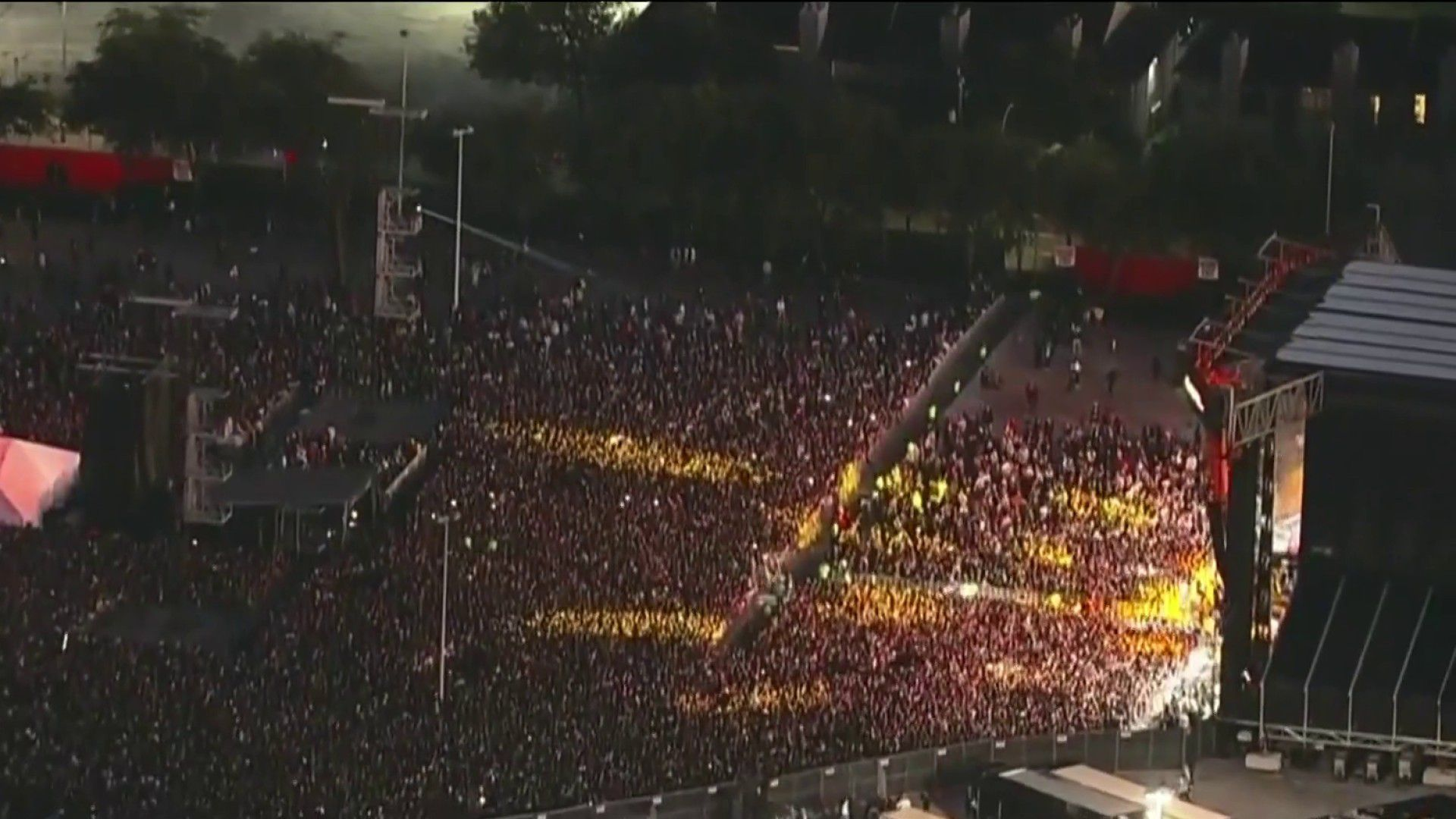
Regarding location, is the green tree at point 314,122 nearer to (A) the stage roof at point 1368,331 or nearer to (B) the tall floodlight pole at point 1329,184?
(A) the stage roof at point 1368,331

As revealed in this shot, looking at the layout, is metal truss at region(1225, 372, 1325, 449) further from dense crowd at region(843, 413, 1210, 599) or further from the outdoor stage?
dense crowd at region(843, 413, 1210, 599)

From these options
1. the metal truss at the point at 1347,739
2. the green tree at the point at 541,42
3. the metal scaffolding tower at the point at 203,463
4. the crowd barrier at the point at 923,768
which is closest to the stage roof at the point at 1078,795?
the crowd barrier at the point at 923,768

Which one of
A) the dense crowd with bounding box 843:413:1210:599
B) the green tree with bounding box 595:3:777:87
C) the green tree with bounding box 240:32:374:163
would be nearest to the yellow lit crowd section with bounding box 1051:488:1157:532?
the dense crowd with bounding box 843:413:1210:599

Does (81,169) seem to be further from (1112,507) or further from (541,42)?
(1112,507)

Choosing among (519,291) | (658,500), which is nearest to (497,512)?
(658,500)

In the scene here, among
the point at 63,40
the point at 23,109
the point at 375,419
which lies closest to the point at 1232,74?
the point at 375,419

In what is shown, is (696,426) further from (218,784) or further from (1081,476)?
(218,784)
